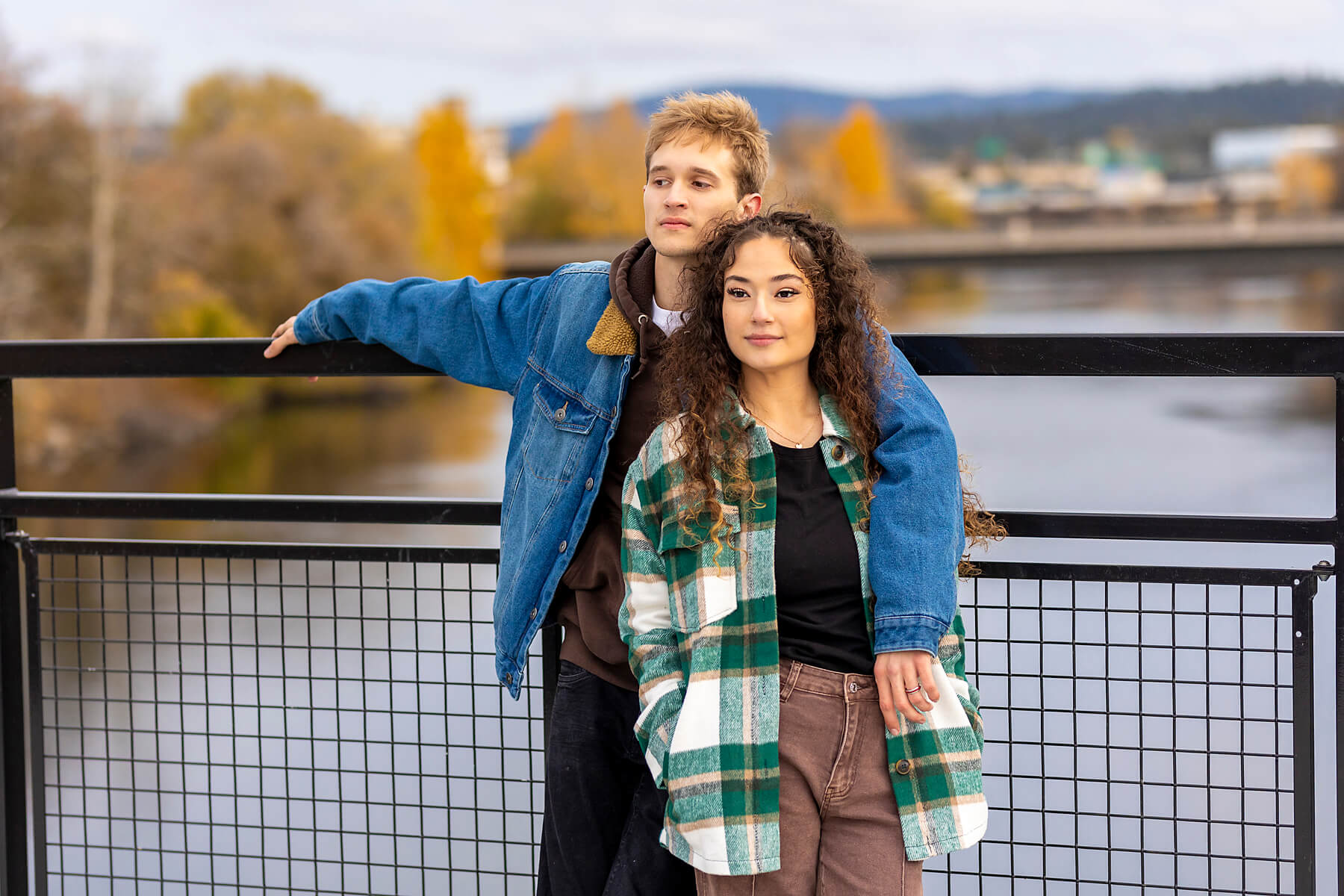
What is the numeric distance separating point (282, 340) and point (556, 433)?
0.48m

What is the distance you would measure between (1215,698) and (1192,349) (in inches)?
198

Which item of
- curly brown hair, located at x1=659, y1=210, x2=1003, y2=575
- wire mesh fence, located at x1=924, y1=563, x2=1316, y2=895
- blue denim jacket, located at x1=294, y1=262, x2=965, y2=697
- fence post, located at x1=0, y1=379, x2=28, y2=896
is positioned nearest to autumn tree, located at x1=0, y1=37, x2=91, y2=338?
wire mesh fence, located at x1=924, y1=563, x2=1316, y2=895

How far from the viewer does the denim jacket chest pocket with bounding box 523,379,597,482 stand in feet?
5.43

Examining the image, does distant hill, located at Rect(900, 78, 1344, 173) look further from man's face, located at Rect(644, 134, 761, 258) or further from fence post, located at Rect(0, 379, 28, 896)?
fence post, located at Rect(0, 379, 28, 896)

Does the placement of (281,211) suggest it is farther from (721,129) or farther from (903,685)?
(903,685)

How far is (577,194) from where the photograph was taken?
4744 centimetres

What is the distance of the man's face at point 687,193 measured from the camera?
5.38 ft

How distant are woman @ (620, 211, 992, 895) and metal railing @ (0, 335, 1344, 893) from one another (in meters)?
0.25

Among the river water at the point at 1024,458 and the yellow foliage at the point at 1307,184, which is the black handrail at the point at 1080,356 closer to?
the river water at the point at 1024,458

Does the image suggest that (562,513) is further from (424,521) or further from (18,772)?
(18,772)

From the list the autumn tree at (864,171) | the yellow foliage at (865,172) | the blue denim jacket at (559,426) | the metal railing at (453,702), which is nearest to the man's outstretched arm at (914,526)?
the blue denim jacket at (559,426)

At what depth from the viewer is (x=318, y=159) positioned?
30.8 m

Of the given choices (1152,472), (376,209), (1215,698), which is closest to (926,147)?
(376,209)

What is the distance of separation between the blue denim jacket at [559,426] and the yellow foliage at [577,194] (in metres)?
40.0
